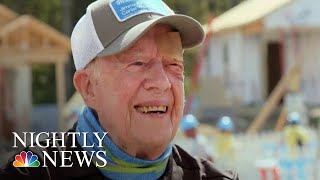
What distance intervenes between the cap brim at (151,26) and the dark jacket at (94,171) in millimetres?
252

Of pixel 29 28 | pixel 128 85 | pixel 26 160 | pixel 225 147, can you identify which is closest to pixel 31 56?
pixel 29 28

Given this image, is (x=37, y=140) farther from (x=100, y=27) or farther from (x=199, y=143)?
(x=199, y=143)

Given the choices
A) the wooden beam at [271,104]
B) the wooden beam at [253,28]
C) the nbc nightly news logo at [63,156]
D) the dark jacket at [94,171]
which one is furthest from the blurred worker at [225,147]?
the nbc nightly news logo at [63,156]

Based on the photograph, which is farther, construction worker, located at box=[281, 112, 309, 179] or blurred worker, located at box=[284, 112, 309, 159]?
blurred worker, located at box=[284, 112, 309, 159]

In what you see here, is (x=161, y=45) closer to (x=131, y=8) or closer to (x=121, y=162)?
(x=131, y=8)

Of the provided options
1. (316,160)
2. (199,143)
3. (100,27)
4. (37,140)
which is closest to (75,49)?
(100,27)

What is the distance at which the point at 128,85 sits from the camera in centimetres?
138

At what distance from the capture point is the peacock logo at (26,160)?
4.75 ft

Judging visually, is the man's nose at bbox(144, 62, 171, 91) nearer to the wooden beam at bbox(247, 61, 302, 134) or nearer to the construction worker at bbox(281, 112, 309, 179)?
the construction worker at bbox(281, 112, 309, 179)

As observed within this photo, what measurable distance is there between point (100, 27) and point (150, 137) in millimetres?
253

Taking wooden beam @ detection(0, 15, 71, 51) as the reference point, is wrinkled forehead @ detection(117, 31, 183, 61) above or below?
below

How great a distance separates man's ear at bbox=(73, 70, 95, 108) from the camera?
4.76ft

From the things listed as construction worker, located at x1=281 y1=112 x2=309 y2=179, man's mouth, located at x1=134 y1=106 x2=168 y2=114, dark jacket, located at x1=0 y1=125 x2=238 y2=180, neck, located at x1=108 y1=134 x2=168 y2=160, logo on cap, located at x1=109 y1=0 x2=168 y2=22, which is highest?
logo on cap, located at x1=109 y1=0 x2=168 y2=22

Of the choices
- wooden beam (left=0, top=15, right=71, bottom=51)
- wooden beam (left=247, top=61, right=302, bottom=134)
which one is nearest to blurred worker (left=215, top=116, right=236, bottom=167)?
wooden beam (left=0, top=15, right=71, bottom=51)
